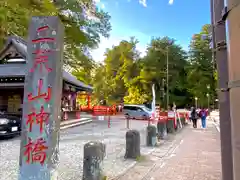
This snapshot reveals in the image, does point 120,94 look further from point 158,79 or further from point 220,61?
point 220,61

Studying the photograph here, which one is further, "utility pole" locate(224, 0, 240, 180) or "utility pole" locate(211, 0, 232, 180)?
"utility pole" locate(211, 0, 232, 180)

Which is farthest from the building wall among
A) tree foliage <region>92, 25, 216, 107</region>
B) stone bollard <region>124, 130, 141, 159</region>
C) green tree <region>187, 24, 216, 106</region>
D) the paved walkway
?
green tree <region>187, 24, 216, 106</region>

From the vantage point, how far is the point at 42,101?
2736mm

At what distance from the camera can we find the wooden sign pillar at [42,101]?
8.84 ft

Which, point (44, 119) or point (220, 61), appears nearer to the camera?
point (220, 61)

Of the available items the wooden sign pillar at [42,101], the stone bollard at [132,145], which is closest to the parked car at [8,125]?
the stone bollard at [132,145]

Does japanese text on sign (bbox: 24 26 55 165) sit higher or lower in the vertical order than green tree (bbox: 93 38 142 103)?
lower

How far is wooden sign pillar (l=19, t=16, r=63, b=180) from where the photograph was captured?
2693 mm

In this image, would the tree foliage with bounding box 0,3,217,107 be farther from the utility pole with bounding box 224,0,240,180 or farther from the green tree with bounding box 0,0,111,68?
the utility pole with bounding box 224,0,240,180

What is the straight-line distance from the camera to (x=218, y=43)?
172 centimetres

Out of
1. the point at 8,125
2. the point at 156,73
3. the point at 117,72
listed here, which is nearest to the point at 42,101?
the point at 8,125

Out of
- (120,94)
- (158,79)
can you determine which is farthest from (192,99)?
(120,94)

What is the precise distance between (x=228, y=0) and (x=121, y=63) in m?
49.4

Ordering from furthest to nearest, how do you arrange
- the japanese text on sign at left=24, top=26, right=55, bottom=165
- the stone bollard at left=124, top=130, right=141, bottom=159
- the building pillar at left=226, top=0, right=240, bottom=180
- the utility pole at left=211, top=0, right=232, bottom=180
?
1. the stone bollard at left=124, top=130, right=141, bottom=159
2. the japanese text on sign at left=24, top=26, right=55, bottom=165
3. the utility pole at left=211, top=0, right=232, bottom=180
4. the building pillar at left=226, top=0, right=240, bottom=180
